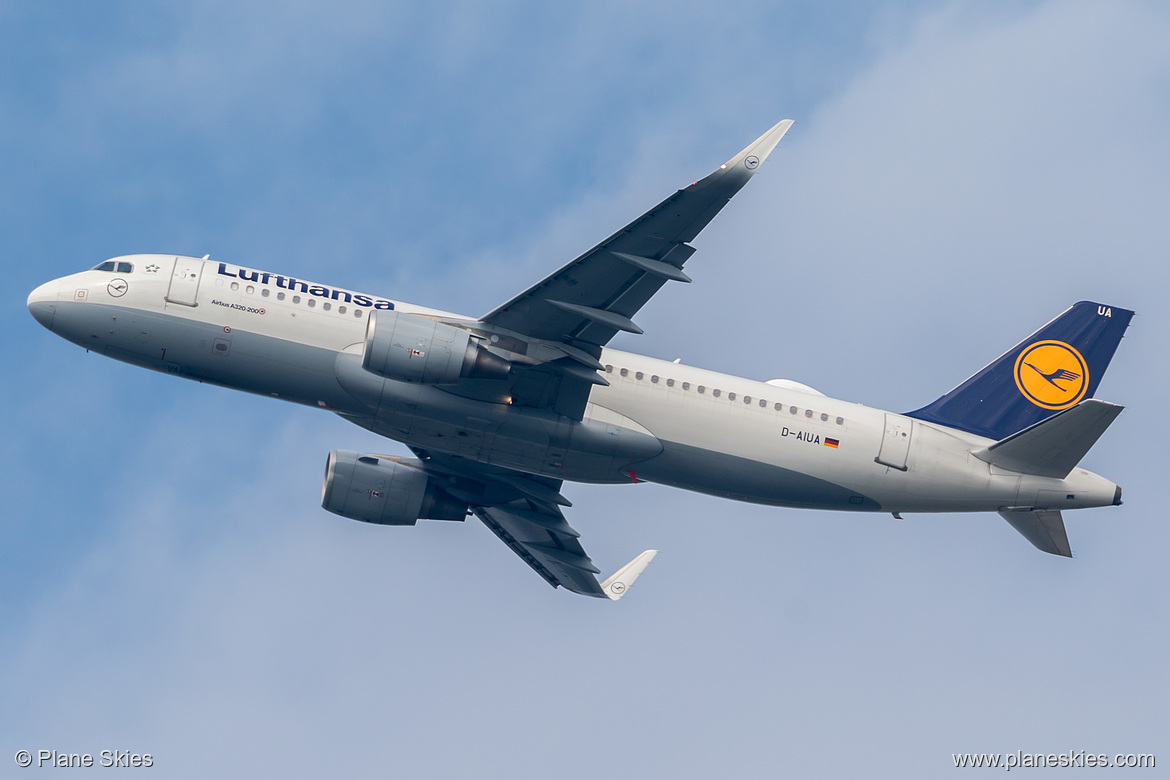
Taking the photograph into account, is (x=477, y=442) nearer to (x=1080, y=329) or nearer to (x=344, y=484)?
(x=344, y=484)

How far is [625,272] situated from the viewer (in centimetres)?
3456

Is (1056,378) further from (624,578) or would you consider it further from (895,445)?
(624,578)

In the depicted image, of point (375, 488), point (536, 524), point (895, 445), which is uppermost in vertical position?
point (895, 445)

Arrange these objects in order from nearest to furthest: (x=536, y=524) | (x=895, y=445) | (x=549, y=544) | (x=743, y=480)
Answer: (x=743, y=480)
(x=895, y=445)
(x=536, y=524)
(x=549, y=544)

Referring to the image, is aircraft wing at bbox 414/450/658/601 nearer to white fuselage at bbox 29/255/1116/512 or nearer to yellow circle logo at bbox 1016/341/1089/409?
white fuselage at bbox 29/255/1116/512

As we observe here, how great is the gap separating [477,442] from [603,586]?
11.1 meters

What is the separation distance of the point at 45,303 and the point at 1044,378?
34605 mm

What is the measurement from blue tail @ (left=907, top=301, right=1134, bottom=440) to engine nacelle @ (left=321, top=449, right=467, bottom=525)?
18551mm

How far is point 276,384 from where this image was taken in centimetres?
3734

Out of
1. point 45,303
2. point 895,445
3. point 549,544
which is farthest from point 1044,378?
point 45,303

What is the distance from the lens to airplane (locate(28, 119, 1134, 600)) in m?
35.6

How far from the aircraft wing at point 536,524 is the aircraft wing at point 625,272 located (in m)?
9.54

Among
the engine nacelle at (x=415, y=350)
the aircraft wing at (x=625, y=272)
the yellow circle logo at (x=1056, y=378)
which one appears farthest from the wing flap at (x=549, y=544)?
the yellow circle logo at (x=1056, y=378)

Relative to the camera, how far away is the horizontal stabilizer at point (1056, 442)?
1452 inches
